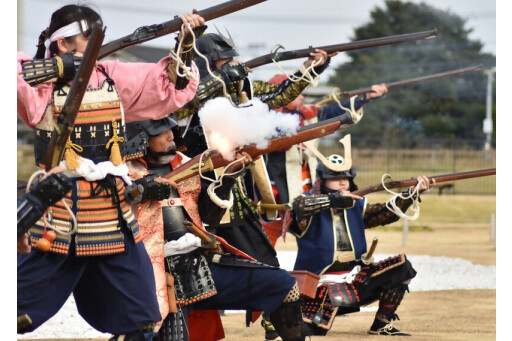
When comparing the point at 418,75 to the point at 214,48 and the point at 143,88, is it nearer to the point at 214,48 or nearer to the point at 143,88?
the point at 214,48

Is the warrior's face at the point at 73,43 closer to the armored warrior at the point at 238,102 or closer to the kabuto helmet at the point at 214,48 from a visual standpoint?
the armored warrior at the point at 238,102

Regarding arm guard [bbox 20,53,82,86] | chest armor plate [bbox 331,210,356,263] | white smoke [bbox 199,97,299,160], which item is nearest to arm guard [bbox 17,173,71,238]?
arm guard [bbox 20,53,82,86]

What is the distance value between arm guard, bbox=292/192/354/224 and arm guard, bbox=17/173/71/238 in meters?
3.43

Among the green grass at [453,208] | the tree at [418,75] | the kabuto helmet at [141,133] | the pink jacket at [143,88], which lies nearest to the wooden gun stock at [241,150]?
the kabuto helmet at [141,133]

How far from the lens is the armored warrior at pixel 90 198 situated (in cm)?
418

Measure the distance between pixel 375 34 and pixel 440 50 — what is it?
2029 millimetres

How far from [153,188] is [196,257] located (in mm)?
614

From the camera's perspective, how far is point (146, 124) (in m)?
5.20

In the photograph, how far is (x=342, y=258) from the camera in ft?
23.6

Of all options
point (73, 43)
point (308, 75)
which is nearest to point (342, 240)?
point (308, 75)

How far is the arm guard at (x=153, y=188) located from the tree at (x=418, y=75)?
23705 millimetres

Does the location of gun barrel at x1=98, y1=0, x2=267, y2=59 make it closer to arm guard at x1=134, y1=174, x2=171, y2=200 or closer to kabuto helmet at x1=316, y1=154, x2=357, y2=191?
arm guard at x1=134, y1=174, x2=171, y2=200
